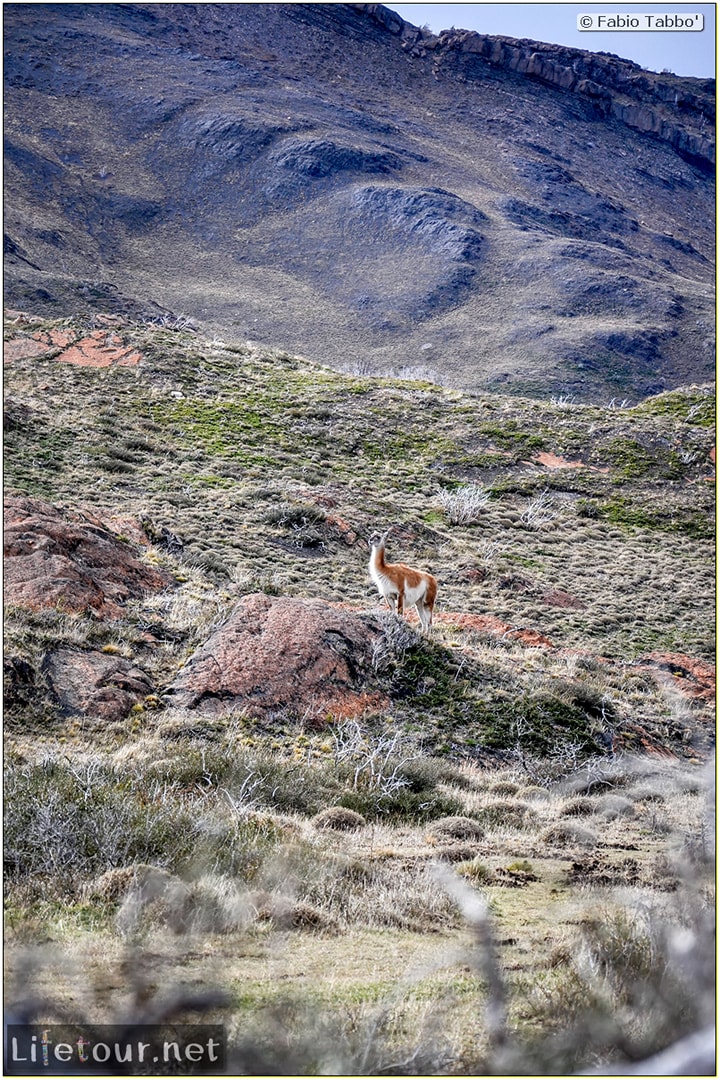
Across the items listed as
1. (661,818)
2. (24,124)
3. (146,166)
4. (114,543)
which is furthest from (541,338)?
(661,818)

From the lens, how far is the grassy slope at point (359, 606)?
4.80 meters

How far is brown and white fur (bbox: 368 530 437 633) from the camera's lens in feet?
41.5

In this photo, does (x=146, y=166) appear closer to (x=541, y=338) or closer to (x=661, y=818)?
(x=541, y=338)

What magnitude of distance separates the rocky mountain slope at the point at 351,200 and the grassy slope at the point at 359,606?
27.6m

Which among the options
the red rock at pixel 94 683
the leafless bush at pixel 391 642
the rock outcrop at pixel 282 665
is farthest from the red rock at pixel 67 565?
the leafless bush at pixel 391 642

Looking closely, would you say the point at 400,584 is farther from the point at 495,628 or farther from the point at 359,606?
the point at 495,628

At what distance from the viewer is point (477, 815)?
8492mm

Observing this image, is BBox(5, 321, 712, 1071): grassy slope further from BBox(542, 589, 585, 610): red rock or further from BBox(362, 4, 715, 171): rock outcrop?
BBox(362, 4, 715, 171): rock outcrop

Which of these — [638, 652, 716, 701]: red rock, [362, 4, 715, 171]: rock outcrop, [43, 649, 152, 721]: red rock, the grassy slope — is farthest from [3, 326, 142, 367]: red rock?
[362, 4, 715, 171]: rock outcrop

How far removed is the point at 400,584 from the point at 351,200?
84.7 meters

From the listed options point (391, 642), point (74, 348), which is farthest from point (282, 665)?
point (74, 348)

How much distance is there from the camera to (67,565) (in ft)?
39.3

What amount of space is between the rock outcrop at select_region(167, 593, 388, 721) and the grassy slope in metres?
0.50

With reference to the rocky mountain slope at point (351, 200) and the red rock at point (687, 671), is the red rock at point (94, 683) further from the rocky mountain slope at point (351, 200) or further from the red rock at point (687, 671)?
the rocky mountain slope at point (351, 200)
